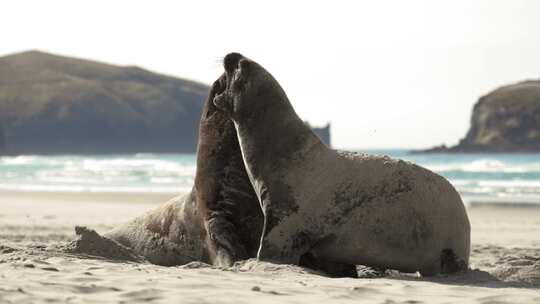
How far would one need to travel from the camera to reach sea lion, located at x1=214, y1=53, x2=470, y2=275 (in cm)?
630

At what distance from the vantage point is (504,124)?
119m

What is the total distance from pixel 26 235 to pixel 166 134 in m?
133

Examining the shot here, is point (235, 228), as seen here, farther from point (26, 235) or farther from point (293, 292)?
point (26, 235)

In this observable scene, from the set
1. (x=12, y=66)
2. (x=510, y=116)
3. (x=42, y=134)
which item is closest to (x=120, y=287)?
(x=510, y=116)

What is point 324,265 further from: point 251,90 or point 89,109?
point 89,109

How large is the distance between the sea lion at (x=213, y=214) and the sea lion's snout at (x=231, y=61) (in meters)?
0.18

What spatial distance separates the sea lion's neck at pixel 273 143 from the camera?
6.72 meters

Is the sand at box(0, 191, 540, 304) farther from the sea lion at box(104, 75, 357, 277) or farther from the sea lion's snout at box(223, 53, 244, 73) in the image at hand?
the sea lion's snout at box(223, 53, 244, 73)

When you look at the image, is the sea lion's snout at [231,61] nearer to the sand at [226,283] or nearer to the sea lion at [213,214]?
the sea lion at [213,214]

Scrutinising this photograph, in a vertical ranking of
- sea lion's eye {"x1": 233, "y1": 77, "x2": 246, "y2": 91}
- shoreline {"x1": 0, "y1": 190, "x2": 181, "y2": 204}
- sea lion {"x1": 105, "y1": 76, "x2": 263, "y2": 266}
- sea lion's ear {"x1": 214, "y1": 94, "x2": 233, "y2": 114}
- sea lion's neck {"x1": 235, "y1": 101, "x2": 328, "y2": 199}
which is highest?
sea lion's eye {"x1": 233, "y1": 77, "x2": 246, "y2": 91}

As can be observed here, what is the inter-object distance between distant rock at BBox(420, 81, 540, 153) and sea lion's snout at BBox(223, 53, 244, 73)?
10945 centimetres

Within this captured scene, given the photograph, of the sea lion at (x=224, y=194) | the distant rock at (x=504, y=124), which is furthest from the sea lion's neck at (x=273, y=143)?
the distant rock at (x=504, y=124)

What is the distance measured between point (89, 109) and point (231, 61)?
138154mm

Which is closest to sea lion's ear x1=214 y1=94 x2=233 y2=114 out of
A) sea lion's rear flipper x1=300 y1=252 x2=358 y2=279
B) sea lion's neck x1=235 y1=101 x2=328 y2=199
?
sea lion's neck x1=235 y1=101 x2=328 y2=199
